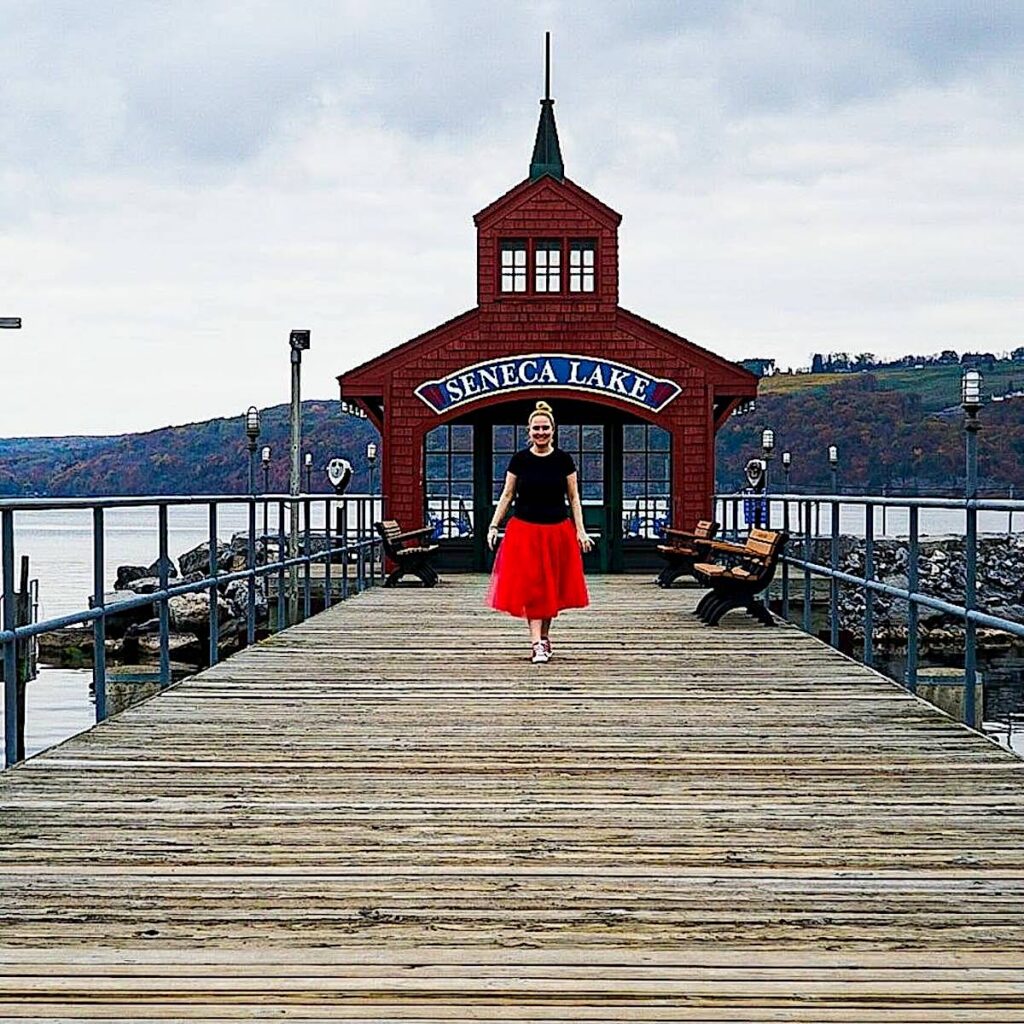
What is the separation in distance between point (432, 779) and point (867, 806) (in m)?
1.67

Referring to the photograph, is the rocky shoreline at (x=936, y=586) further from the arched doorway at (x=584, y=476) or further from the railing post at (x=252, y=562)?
the railing post at (x=252, y=562)

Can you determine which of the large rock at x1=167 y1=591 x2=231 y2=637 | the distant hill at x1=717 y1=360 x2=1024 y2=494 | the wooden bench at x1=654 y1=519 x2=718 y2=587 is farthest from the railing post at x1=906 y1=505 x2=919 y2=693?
the distant hill at x1=717 y1=360 x2=1024 y2=494

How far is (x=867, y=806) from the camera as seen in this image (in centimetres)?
584

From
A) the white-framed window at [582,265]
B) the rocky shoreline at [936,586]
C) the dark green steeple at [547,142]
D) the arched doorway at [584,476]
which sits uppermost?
the dark green steeple at [547,142]

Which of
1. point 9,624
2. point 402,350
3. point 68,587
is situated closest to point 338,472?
point 402,350

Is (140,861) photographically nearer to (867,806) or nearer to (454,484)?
(867,806)

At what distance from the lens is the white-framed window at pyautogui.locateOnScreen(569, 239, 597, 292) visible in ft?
67.3

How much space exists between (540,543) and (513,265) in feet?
34.1

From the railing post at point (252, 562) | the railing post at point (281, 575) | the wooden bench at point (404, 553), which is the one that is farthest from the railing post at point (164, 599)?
the wooden bench at point (404, 553)

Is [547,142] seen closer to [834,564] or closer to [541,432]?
[834,564]

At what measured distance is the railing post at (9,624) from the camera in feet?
20.5

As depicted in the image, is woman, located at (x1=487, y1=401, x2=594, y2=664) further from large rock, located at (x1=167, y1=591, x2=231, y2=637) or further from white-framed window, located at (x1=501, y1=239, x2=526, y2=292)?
large rock, located at (x1=167, y1=591, x2=231, y2=637)

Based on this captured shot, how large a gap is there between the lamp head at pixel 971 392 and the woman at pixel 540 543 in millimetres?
10016

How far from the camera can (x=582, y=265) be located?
20.5 meters
